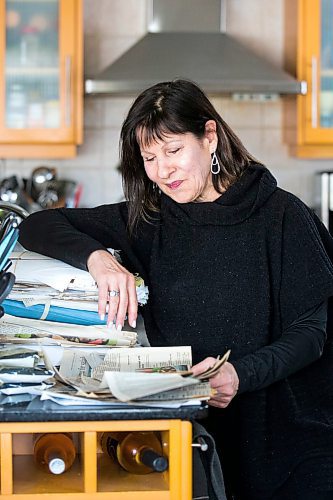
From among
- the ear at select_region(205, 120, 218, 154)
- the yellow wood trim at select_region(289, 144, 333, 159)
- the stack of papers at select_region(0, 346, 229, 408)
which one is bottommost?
the stack of papers at select_region(0, 346, 229, 408)

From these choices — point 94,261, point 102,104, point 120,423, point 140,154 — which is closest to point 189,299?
point 94,261

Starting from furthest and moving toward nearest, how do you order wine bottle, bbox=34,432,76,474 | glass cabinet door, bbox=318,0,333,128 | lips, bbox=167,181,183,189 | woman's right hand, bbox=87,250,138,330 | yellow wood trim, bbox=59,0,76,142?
glass cabinet door, bbox=318,0,333,128
yellow wood trim, bbox=59,0,76,142
lips, bbox=167,181,183,189
woman's right hand, bbox=87,250,138,330
wine bottle, bbox=34,432,76,474

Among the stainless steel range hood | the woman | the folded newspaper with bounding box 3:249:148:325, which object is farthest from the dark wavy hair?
the stainless steel range hood

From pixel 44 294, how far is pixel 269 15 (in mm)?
2863

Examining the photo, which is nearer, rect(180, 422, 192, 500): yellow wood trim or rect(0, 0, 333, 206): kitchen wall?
rect(180, 422, 192, 500): yellow wood trim

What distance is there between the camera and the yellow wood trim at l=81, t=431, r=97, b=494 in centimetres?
131

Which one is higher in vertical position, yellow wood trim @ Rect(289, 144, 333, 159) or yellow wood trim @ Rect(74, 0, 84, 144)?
yellow wood trim @ Rect(74, 0, 84, 144)

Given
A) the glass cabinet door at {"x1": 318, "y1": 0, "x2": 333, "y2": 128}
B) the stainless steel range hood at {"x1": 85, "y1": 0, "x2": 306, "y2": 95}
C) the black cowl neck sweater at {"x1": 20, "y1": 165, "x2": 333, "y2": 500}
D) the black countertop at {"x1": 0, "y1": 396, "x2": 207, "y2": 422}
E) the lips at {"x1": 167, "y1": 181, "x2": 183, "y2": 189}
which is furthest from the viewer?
the glass cabinet door at {"x1": 318, "y1": 0, "x2": 333, "y2": 128}

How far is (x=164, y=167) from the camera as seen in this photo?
1931 mm

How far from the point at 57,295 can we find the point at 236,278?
37 centimetres

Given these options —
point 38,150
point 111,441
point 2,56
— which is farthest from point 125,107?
point 111,441

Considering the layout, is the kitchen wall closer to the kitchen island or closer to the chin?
the chin

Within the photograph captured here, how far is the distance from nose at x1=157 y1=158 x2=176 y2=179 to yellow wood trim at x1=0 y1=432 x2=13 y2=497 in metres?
0.79

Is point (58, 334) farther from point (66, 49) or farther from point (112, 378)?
point (66, 49)
